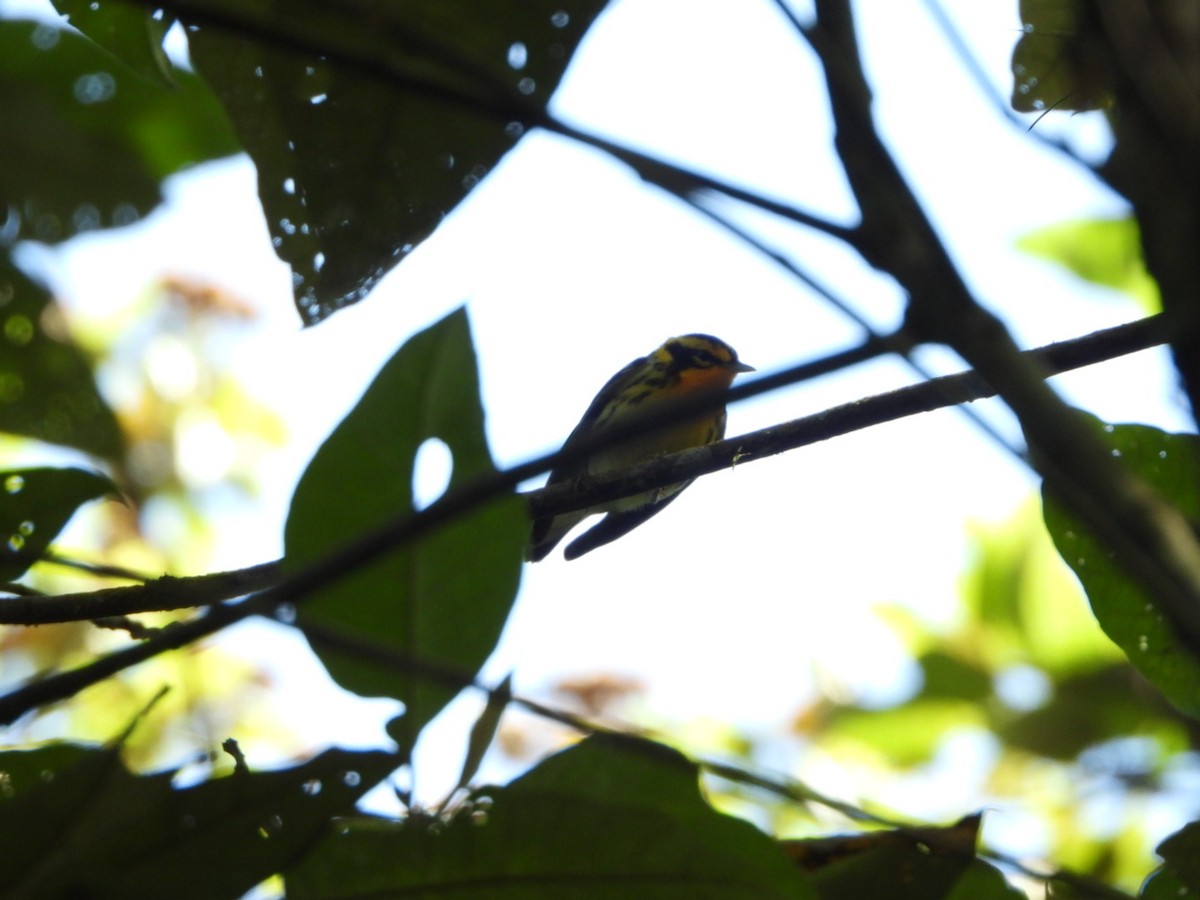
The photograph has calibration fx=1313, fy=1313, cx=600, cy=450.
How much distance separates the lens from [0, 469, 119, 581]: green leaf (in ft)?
4.93

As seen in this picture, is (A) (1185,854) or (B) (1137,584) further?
(B) (1137,584)

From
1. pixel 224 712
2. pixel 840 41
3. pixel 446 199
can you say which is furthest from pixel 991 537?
pixel 840 41

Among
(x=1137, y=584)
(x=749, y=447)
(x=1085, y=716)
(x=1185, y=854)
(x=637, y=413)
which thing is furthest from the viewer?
(x=637, y=413)

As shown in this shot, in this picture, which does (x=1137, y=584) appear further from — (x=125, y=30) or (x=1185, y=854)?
(x=125, y=30)

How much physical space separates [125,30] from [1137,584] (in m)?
1.33

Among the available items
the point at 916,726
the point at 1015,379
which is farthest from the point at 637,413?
the point at 1015,379

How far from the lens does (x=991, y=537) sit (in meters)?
5.12

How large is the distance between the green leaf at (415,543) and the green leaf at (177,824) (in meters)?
0.11

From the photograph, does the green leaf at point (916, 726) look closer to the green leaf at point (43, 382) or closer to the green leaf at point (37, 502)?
the green leaf at point (43, 382)

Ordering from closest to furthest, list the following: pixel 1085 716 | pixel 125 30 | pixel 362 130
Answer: pixel 362 130 < pixel 125 30 < pixel 1085 716

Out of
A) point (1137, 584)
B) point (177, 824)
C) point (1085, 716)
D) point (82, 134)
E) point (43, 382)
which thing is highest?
point (82, 134)

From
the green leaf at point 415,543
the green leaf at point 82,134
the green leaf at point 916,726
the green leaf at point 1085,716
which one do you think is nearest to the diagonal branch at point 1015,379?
the green leaf at point 415,543

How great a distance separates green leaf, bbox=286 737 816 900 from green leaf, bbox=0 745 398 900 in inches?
2.0

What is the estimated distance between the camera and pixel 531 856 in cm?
104
